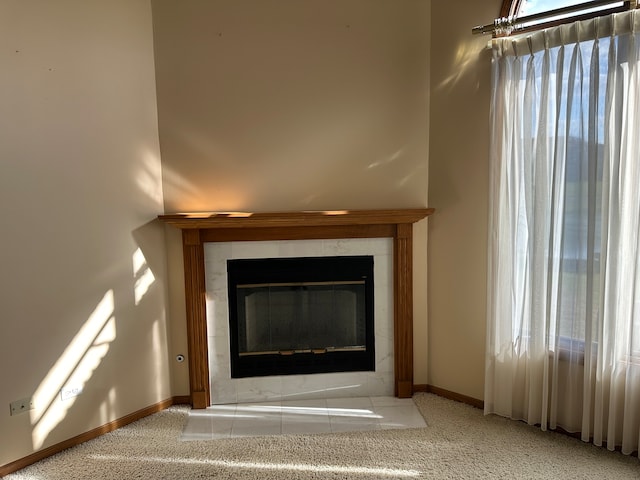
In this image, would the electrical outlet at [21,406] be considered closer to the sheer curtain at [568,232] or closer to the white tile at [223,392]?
the white tile at [223,392]

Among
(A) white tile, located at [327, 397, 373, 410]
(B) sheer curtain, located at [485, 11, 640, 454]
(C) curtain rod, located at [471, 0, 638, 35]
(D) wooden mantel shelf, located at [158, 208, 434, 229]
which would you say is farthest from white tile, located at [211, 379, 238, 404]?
(C) curtain rod, located at [471, 0, 638, 35]

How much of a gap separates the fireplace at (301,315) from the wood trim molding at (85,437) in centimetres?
56

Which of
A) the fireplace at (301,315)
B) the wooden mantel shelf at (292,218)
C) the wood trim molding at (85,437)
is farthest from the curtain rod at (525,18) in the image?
the wood trim molding at (85,437)

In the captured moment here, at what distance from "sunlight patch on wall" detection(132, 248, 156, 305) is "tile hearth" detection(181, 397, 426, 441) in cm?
92

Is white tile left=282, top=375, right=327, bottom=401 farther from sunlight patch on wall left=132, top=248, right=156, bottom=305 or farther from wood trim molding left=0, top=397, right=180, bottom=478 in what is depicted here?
sunlight patch on wall left=132, top=248, right=156, bottom=305

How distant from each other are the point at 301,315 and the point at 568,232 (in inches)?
74.0

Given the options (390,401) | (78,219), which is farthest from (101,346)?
(390,401)

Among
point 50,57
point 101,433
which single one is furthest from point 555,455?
point 50,57

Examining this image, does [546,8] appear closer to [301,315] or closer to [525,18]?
[525,18]

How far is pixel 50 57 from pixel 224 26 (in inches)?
43.7

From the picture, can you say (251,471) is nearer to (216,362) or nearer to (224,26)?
(216,362)

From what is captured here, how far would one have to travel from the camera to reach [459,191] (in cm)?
359

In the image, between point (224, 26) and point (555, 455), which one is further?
point (224, 26)

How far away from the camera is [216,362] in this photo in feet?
12.3
